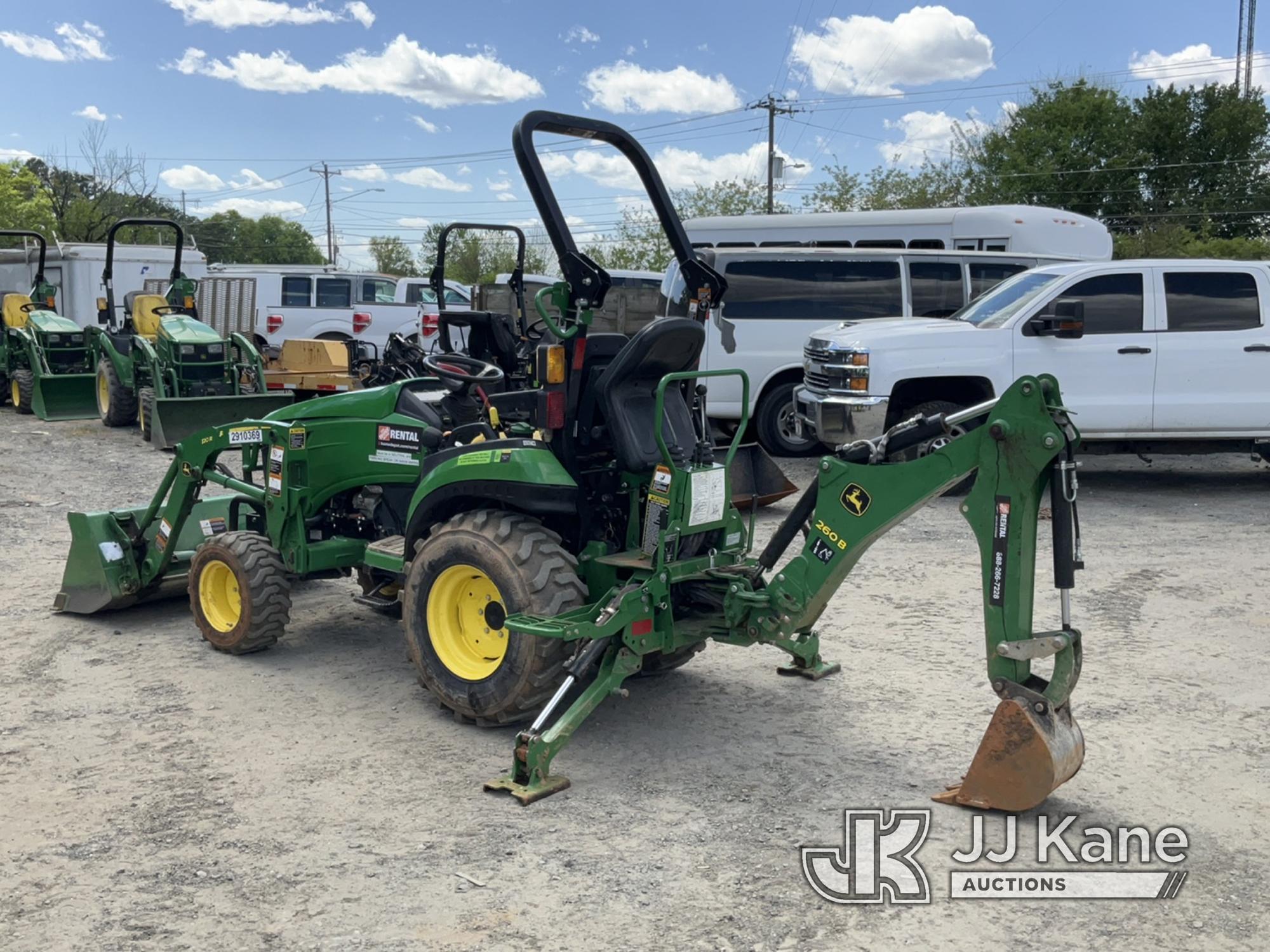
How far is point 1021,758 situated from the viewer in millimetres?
4266

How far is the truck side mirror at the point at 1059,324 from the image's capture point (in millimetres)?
10195

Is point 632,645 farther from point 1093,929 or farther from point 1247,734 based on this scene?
point 1247,734

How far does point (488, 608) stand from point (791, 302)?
320 inches

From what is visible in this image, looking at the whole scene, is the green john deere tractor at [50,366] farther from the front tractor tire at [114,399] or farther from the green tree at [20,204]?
the green tree at [20,204]

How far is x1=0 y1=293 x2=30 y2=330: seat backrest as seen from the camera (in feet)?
60.3

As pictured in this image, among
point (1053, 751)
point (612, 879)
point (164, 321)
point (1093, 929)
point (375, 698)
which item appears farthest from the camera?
point (164, 321)

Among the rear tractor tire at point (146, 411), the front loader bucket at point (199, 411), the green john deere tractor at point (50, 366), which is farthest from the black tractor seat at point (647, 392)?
Result: the green john deere tractor at point (50, 366)

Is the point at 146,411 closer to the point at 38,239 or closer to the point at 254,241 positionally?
the point at 38,239

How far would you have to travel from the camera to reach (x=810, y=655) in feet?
19.1

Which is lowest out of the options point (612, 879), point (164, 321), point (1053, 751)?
point (612, 879)

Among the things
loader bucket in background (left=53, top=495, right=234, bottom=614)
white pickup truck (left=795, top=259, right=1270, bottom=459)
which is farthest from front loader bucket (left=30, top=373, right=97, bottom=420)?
white pickup truck (left=795, top=259, right=1270, bottom=459)

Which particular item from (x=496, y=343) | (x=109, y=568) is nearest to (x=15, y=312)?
(x=109, y=568)

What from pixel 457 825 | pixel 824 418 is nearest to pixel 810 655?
pixel 457 825

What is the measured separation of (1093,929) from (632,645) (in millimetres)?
1997
